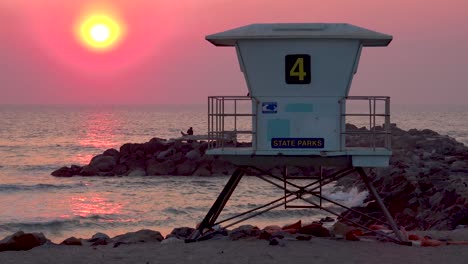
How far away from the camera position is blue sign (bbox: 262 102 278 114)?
58.9ft

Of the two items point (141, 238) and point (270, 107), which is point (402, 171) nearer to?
point (141, 238)

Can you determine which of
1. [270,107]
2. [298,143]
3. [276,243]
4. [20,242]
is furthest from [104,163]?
[298,143]

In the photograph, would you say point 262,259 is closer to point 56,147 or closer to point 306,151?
point 306,151

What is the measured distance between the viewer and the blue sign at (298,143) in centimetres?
1784

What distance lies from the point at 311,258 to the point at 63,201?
27.8 meters

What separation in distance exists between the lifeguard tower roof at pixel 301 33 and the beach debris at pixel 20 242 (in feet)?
22.1

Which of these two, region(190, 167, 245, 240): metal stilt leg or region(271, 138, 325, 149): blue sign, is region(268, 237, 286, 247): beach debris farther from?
region(271, 138, 325, 149): blue sign

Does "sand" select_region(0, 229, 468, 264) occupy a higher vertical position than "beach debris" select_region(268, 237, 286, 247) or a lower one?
lower

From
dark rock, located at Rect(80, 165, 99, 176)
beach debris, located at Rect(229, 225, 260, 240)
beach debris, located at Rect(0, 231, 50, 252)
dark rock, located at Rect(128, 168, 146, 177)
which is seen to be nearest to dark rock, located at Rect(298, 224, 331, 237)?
beach debris, located at Rect(229, 225, 260, 240)

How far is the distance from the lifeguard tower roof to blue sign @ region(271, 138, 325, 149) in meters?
2.30

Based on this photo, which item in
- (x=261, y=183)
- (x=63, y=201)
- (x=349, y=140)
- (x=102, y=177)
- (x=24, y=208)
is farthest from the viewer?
(x=349, y=140)

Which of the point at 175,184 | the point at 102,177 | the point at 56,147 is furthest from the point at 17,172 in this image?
the point at 56,147

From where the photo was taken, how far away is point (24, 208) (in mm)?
39562

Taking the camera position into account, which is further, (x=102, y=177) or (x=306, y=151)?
(x=102, y=177)
